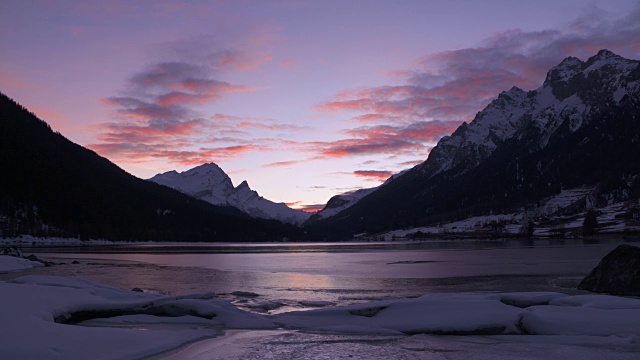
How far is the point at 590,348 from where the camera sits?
54.6ft

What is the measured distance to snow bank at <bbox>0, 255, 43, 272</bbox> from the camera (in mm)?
56287

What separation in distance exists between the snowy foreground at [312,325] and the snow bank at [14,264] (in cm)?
3701

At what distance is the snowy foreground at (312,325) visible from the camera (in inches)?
640

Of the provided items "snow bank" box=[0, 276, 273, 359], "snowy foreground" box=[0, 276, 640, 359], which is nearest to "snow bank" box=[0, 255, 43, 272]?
"snow bank" box=[0, 276, 273, 359]

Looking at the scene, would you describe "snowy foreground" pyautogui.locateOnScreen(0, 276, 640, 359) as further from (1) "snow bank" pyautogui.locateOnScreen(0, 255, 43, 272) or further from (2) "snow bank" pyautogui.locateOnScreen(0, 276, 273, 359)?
(1) "snow bank" pyautogui.locateOnScreen(0, 255, 43, 272)

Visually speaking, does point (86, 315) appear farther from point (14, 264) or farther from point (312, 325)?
point (14, 264)

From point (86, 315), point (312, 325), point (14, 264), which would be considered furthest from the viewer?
point (14, 264)

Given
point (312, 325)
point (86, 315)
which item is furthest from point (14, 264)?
point (312, 325)

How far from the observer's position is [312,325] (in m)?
21.7

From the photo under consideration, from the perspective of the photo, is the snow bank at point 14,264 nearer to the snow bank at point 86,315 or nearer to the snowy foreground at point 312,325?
the snow bank at point 86,315

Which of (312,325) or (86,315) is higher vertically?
(86,315)

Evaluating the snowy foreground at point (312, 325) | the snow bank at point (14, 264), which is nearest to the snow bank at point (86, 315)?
the snowy foreground at point (312, 325)

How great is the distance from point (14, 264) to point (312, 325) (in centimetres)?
5414

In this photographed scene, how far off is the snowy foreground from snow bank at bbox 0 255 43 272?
121 feet
